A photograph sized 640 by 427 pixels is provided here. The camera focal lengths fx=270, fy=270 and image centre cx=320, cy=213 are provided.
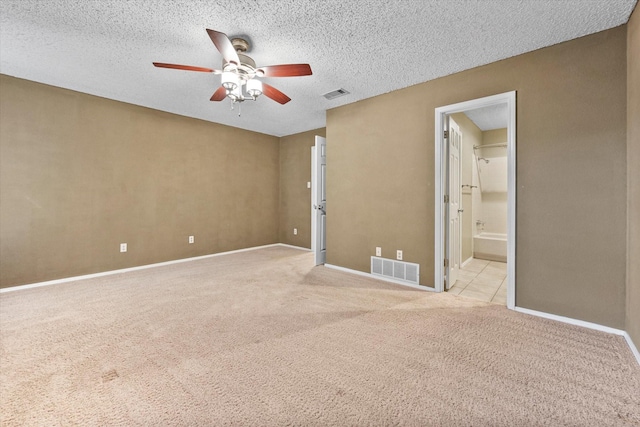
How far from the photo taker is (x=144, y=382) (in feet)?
5.27

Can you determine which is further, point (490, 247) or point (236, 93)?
point (490, 247)

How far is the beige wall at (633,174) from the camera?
190 centimetres

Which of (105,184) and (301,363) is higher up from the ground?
(105,184)

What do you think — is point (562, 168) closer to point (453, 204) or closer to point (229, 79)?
point (453, 204)

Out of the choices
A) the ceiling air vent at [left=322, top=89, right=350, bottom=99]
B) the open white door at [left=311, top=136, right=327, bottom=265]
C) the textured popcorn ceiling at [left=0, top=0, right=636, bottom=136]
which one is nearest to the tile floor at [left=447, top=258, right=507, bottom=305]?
the open white door at [left=311, top=136, right=327, bottom=265]

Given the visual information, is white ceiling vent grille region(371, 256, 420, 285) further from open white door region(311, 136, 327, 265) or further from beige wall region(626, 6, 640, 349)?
beige wall region(626, 6, 640, 349)

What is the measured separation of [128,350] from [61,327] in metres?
0.88

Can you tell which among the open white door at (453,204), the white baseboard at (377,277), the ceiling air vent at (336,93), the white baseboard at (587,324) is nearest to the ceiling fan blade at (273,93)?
the ceiling air vent at (336,93)

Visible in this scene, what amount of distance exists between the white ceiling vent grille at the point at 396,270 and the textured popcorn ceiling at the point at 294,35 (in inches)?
88.5

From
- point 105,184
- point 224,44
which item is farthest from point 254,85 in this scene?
point 105,184

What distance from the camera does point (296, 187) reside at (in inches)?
238

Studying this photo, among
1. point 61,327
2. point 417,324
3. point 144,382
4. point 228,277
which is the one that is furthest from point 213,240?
point 417,324

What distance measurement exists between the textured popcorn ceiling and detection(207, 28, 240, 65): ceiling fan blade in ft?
0.96

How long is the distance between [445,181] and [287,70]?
2.15 meters
